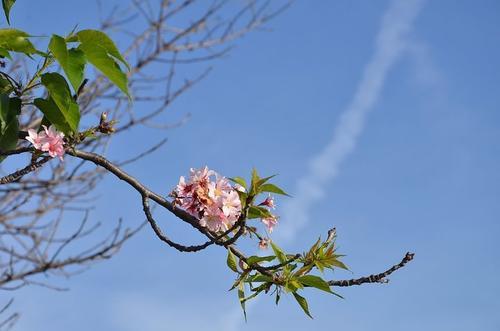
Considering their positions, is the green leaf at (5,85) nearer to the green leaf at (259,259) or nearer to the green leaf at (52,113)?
the green leaf at (52,113)

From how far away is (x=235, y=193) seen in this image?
137 centimetres

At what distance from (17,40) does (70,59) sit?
0.42 feet

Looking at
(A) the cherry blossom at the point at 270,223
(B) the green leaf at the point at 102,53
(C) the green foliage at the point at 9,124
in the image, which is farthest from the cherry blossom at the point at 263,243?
(C) the green foliage at the point at 9,124

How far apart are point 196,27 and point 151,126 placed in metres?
0.77

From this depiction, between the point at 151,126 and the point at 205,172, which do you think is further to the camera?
the point at 151,126

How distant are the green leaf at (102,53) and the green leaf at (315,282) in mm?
524

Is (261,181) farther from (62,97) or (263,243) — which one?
(62,97)

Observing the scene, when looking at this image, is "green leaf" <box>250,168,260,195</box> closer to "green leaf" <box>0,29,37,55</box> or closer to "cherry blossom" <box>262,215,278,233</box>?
"cherry blossom" <box>262,215,278,233</box>

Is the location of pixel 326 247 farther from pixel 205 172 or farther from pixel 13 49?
pixel 13 49

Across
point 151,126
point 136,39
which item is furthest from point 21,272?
point 136,39

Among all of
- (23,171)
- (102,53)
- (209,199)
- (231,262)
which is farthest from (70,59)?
(231,262)

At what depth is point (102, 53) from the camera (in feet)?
4.43

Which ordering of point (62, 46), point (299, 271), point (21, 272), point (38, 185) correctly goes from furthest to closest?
point (38, 185) → point (21, 272) → point (299, 271) → point (62, 46)

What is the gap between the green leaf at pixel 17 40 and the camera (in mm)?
1362
